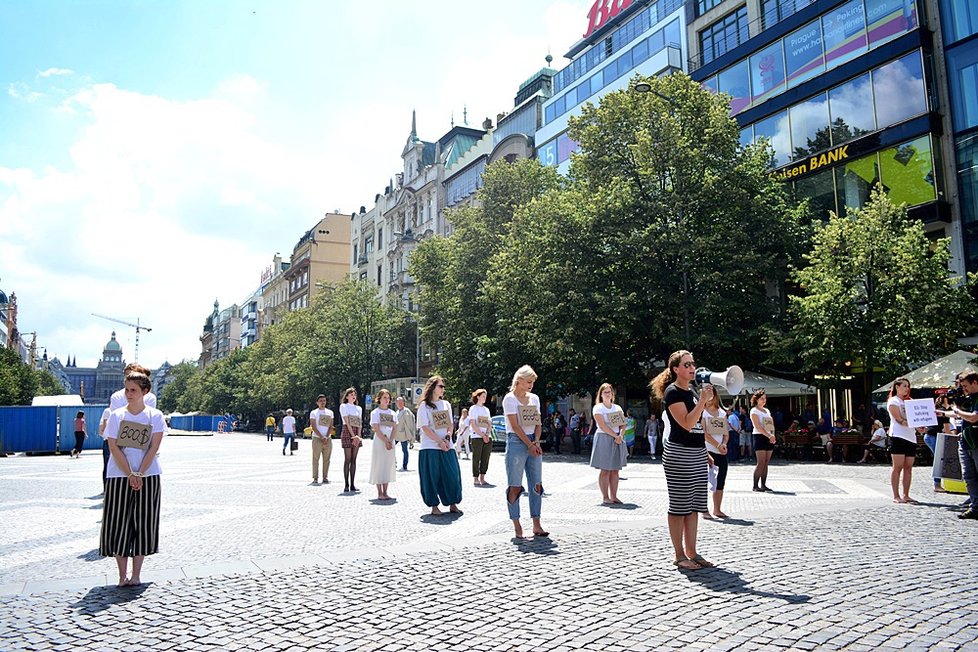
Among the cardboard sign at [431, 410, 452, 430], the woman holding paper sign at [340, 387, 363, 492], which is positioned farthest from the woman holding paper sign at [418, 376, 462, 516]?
the woman holding paper sign at [340, 387, 363, 492]

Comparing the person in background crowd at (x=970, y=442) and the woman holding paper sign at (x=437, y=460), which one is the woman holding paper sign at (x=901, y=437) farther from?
the woman holding paper sign at (x=437, y=460)

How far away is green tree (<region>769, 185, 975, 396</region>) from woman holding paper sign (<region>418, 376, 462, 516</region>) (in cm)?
1499

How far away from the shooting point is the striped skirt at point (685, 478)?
247 inches

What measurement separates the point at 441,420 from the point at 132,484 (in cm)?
493

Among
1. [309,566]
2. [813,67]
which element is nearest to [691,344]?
[813,67]

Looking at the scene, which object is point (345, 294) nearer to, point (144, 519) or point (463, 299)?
point (463, 299)

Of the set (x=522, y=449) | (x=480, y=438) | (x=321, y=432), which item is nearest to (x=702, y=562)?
(x=522, y=449)

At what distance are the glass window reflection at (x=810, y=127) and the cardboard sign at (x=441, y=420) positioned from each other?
2353 cm

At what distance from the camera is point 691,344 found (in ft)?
78.3

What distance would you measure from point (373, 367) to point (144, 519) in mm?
51409

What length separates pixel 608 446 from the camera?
11.2 meters

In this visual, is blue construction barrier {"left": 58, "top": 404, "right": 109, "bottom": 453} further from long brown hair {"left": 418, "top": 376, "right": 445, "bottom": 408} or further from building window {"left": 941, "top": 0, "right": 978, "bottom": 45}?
building window {"left": 941, "top": 0, "right": 978, "bottom": 45}

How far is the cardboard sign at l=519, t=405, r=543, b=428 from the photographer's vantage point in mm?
7977

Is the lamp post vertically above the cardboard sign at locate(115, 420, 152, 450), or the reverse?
the lamp post
